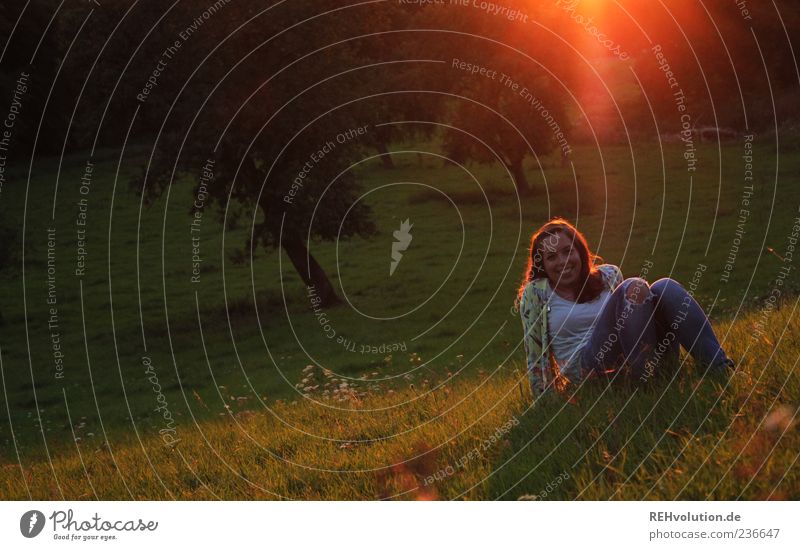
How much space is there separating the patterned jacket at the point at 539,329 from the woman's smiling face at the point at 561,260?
5.1 inches

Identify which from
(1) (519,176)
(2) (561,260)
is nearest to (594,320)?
(2) (561,260)

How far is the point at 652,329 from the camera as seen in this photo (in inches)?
250

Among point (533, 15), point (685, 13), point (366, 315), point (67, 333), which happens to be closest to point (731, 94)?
point (685, 13)

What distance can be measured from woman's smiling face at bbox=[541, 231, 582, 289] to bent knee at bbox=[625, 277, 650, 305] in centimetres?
98

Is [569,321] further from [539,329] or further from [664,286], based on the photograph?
[664,286]

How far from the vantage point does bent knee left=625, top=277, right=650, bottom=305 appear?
615 cm

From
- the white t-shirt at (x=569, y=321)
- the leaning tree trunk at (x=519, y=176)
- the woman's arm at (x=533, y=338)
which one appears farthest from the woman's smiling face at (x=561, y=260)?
the leaning tree trunk at (x=519, y=176)

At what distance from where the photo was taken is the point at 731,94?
4122cm

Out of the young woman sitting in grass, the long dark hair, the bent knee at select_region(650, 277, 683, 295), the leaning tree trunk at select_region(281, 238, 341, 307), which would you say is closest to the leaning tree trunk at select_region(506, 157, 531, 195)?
the leaning tree trunk at select_region(281, 238, 341, 307)

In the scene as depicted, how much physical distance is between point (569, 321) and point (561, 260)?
494mm

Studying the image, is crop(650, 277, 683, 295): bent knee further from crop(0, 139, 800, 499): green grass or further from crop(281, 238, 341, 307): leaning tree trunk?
crop(281, 238, 341, 307): leaning tree trunk

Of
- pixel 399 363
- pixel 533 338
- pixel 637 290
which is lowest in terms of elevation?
pixel 399 363
